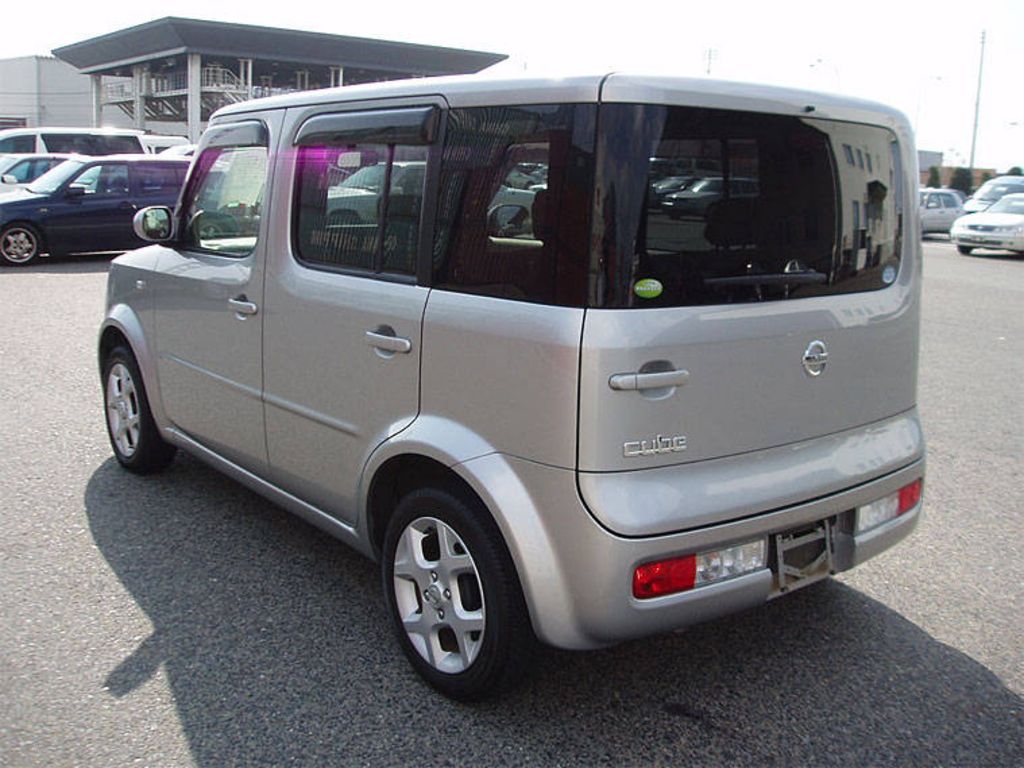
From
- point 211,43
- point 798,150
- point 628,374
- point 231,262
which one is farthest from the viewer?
point 211,43

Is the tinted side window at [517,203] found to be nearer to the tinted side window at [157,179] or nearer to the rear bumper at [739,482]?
the rear bumper at [739,482]

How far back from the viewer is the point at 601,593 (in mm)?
2754

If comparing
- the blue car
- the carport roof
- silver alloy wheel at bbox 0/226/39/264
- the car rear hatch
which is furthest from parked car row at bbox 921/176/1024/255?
the carport roof

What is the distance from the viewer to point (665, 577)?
281cm

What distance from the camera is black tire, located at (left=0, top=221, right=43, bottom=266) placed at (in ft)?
48.3

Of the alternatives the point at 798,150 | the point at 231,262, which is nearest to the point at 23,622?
the point at 231,262

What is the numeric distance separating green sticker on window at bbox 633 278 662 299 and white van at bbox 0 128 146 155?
20.5m

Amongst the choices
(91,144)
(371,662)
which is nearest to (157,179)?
(91,144)

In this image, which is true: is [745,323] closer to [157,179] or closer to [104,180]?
[104,180]

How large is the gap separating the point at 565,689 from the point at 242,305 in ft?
6.50

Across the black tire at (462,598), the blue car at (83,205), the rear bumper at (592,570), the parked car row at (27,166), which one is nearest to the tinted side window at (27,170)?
the parked car row at (27,166)

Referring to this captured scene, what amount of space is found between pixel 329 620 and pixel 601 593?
1.41 meters

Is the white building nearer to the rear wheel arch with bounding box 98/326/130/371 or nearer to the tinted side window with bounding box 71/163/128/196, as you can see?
the tinted side window with bounding box 71/163/128/196

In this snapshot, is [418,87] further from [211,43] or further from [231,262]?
[211,43]
